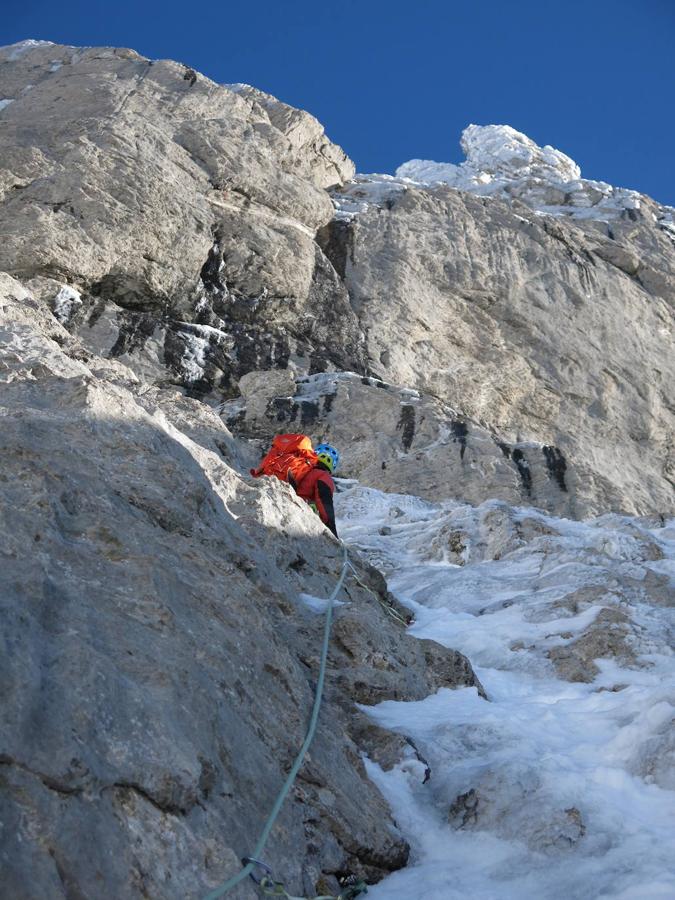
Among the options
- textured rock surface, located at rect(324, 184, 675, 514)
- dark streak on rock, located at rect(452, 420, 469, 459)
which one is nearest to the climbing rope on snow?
dark streak on rock, located at rect(452, 420, 469, 459)

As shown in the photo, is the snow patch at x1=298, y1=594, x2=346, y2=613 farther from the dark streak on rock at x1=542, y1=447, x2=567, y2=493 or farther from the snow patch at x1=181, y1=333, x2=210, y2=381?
the snow patch at x1=181, y1=333, x2=210, y2=381

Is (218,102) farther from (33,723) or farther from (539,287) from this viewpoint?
(33,723)

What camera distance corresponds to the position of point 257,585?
21.0 feet

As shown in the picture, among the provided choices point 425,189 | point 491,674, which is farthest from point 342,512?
point 425,189

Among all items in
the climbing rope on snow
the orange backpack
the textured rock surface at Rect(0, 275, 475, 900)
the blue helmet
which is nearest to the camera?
the textured rock surface at Rect(0, 275, 475, 900)

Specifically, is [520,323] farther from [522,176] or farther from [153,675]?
[522,176]

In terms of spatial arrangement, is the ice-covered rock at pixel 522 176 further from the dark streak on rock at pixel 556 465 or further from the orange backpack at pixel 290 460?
the orange backpack at pixel 290 460

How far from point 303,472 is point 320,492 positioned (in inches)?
13.4

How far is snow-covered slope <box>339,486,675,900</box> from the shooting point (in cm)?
460

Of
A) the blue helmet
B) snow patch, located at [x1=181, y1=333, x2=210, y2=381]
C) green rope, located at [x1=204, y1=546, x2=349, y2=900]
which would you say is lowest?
green rope, located at [x1=204, y1=546, x2=349, y2=900]

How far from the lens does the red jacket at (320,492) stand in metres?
10.5

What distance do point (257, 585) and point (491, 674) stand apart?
9.32 feet

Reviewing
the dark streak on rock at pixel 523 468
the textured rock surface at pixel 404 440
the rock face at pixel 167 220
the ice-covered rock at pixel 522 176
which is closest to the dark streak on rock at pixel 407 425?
the textured rock surface at pixel 404 440

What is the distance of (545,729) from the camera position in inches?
253
